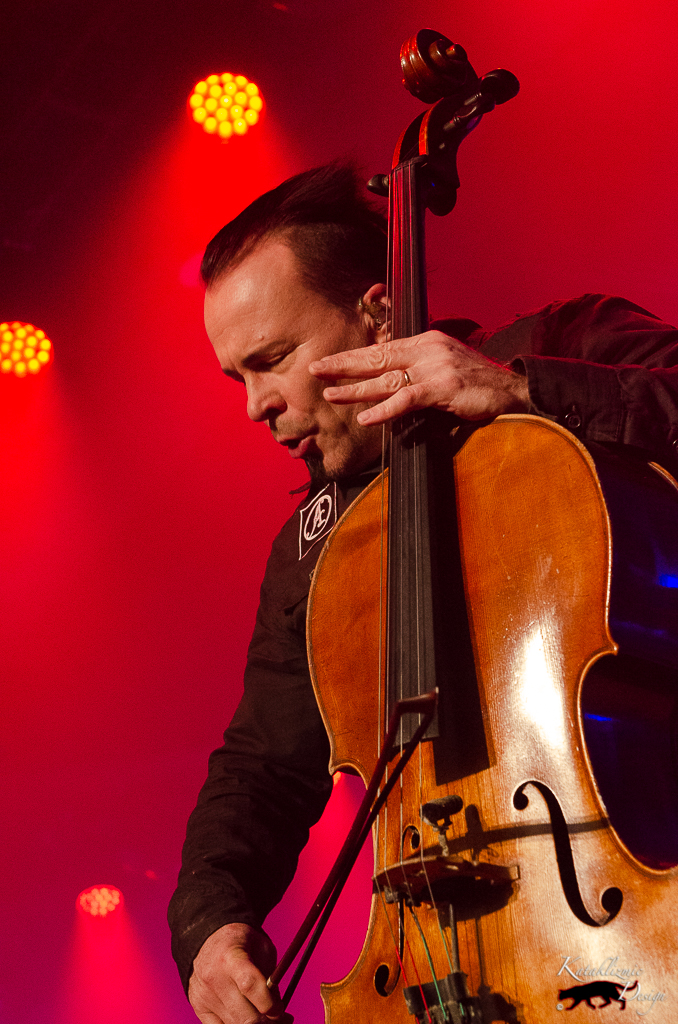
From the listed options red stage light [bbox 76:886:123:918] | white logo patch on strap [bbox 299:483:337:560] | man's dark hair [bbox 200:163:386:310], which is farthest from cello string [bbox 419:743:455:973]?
red stage light [bbox 76:886:123:918]

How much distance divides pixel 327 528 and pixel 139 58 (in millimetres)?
2699

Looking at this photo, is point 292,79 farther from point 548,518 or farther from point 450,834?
point 450,834

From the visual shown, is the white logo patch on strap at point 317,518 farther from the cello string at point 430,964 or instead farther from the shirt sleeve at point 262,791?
the cello string at point 430,964

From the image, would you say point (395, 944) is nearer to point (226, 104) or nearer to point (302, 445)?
point (302, 445)

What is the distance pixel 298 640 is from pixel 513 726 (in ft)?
2.98

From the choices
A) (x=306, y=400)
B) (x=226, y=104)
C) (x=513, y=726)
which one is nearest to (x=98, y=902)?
(x=306, y=400)

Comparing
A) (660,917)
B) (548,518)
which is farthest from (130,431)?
(660,917)

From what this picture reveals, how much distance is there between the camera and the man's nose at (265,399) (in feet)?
5.54

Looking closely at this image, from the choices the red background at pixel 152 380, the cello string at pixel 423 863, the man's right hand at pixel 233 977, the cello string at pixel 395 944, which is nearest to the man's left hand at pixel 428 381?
the cello string at pixel 423 863

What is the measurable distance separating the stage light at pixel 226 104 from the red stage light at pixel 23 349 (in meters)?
1.13

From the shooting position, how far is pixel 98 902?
310 centimetres

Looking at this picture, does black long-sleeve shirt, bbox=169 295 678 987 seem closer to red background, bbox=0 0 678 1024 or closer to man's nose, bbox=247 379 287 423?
man's nose, bbox=247 379 287 423

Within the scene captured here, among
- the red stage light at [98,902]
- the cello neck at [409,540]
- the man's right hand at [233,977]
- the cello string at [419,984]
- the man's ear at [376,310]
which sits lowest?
the red stage light at [98,902]

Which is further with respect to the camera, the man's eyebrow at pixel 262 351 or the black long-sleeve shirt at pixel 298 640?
the man's eyebrow at pixel 262 351
